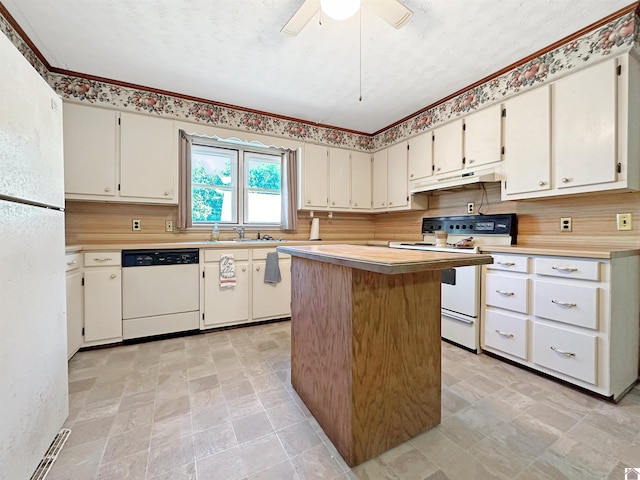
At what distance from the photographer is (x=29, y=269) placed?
3.73ft

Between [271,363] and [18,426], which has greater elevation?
[18,426]

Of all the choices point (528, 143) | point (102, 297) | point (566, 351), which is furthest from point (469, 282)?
point (102, 297)

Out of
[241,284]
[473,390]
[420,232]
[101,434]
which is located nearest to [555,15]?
[420,232]

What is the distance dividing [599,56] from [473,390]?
2.43 meters

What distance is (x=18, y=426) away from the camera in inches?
40.3

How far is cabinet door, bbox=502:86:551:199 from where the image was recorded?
212 centimetres

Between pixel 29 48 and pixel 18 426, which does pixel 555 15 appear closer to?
pixel 18 426

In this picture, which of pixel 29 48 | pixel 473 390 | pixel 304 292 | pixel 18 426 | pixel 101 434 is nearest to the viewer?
pixel 18 426

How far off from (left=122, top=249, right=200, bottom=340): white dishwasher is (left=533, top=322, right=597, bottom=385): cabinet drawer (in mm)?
2920

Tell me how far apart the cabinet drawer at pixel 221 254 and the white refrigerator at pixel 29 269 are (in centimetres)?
134


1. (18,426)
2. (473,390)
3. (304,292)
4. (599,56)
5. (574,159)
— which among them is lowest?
(473,390)

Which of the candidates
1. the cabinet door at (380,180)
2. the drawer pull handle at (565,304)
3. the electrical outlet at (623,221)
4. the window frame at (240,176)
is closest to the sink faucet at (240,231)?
the window frame at (240,176)

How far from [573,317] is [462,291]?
76 centimetres

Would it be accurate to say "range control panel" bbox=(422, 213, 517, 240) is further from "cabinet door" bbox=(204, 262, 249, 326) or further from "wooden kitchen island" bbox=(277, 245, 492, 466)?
"cabinet door" bbox=(204, 262, 249, 326)
